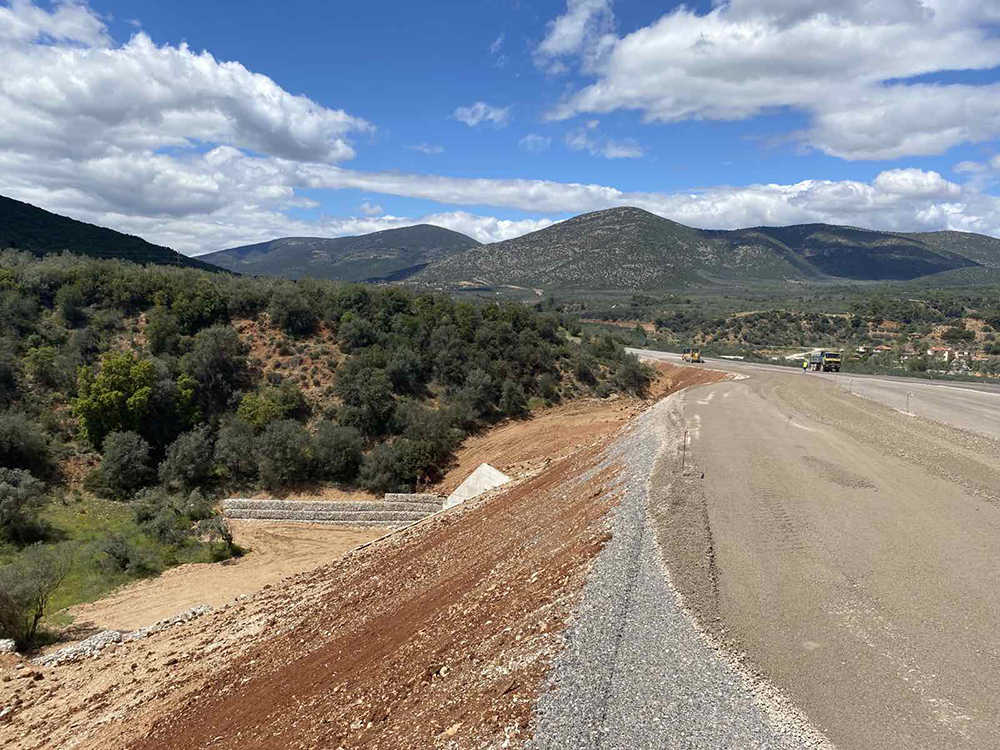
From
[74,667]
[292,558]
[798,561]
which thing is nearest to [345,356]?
[292,558]

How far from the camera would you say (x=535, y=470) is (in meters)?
22.5

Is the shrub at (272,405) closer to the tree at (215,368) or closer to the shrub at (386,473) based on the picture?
the tree at (215,368)

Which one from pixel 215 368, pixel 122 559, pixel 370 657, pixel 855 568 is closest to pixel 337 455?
pixel 215 368

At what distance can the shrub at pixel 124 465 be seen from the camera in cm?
2492

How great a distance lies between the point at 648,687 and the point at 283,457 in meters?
23.4

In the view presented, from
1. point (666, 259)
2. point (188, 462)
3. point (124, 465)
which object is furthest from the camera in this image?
point (666, 259)

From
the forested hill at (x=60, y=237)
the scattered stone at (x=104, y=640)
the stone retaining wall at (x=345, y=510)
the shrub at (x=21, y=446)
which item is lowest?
the stone retaining wall at (x=345, y=510)

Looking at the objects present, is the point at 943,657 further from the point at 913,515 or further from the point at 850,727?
the point at 913,515

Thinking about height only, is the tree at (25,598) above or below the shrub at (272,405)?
below

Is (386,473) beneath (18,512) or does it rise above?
beneath

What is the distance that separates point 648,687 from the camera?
6.16 metres

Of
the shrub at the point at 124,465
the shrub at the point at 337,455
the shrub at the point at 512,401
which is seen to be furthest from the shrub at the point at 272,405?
the shrub at the point at 512,401

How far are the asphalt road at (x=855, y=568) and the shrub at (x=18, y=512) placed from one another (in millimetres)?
21103

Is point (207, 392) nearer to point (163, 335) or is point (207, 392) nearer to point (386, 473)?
point (163, 335)
